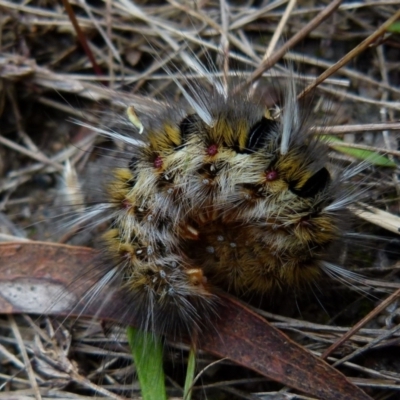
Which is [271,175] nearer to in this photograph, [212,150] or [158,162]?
[212,150]

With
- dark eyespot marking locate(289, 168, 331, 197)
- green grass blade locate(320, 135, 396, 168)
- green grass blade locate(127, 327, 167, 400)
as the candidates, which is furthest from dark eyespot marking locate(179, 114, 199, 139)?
green grass blade locate(127, 327, 167, 400)

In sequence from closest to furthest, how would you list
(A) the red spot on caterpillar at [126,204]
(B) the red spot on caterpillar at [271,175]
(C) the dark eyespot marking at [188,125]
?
(B) the red spot on caterpillar at [271,175] < (C) the dark eyespot marking at [188,125] < (A) the red spot on caterpillar at [126,204]

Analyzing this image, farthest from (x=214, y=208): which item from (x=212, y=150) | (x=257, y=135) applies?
(x=257, y=135)

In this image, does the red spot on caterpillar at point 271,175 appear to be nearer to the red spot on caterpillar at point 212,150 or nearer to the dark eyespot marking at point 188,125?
the red spot on caterpillar at point 212,150

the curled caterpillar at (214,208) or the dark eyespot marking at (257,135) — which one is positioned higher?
the dark eyespot marking at (257,135)

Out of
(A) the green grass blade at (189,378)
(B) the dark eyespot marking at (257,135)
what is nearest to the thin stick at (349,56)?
(B) the dark eyespot marking at (257,135)

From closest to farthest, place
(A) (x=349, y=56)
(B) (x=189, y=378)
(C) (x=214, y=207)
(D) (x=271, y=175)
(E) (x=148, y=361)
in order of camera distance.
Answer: (D) (x=271, y=175), (C) (x=214, y=207), (B) (x=189, y=378), (E) (x=148, y=361), (A) (x=349, y=56)

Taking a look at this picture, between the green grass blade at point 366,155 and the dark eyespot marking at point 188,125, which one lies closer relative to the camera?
the dark eyespot marking at point 188,125

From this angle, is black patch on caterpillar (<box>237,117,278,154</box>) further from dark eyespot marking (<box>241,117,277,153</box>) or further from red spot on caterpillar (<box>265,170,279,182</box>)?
red spot on caterpillar (<box>265,170,279,182</box>)
